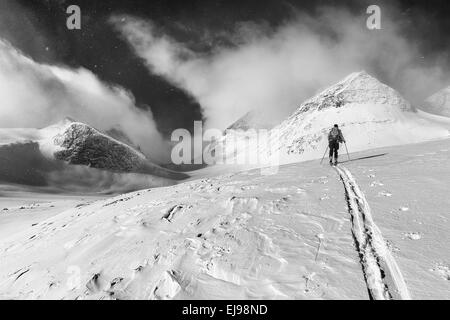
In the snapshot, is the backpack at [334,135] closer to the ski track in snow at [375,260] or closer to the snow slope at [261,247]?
the snow slope at [261,247]

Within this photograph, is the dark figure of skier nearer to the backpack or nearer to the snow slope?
the backpack

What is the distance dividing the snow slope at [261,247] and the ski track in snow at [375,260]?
0.02 meters

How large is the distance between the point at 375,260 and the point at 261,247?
2.66 m

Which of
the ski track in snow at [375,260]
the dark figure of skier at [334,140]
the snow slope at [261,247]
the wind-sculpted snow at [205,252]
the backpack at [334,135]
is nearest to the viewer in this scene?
the ski track in snow at [375,260]

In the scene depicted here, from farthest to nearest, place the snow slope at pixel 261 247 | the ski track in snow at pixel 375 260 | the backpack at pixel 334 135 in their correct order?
the backpack at pixel 334 135 < the snow slope at pixel 261 247 < the ski track in snow at pixel 375 260

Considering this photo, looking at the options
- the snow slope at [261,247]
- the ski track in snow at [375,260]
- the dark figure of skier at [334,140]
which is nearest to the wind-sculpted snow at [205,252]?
the snow slope at [261,247]

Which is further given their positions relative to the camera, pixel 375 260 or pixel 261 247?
pixel 261 247

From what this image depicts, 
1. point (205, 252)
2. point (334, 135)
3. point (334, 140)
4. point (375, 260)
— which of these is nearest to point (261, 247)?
point (205, 252)

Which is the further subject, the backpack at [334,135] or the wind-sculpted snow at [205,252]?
the backpack at [334,135]

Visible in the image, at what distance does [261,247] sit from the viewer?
8.61m

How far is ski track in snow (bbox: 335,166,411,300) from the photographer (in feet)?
20.8

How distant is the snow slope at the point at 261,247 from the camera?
22.7ft

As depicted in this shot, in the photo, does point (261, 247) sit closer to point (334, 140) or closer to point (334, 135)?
point (334, 140)

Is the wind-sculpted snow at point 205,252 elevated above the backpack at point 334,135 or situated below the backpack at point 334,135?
below
